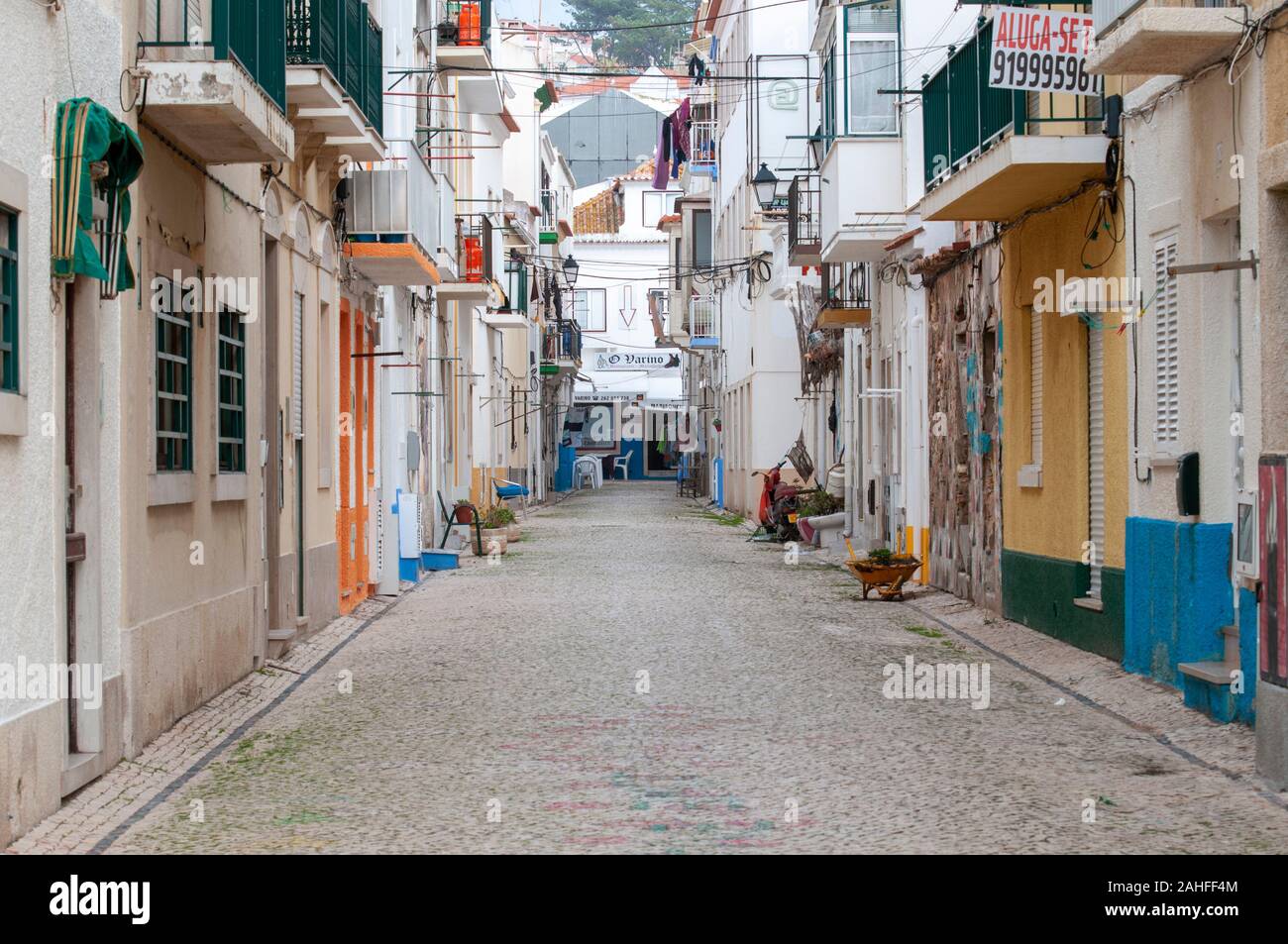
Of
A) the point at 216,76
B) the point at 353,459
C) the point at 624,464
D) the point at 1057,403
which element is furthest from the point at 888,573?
the point at 624,464

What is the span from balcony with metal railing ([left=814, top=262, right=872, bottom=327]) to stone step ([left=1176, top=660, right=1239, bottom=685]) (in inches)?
606

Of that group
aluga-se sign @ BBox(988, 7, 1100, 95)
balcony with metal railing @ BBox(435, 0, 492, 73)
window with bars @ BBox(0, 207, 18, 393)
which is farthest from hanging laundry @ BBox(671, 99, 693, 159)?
window with bars @ BBox(0, 207, 18, 393)

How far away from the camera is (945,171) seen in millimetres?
15969

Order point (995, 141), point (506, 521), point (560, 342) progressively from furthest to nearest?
point (560, 342), point (506, 521), point (995, 141)

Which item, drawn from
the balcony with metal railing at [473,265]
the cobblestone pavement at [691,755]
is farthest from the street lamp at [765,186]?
the cobblestone pavement at [691,755]

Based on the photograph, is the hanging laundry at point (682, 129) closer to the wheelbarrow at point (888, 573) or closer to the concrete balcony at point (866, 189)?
the concrete balcony at point (866, 189)

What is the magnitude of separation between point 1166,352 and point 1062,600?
3.18 m

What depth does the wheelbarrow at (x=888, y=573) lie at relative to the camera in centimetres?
1862

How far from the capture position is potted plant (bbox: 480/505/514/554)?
2698 cm

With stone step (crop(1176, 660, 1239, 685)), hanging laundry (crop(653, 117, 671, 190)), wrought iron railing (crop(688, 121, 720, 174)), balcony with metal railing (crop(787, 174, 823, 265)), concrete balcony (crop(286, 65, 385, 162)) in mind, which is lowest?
stone step (crop(1176, 660, 1239, 685))

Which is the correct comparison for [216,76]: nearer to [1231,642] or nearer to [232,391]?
[232,391]

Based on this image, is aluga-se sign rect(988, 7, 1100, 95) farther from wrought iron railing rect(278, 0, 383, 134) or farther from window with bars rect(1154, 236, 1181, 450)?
wrought iron railing rect(278, 0, 383, 134)

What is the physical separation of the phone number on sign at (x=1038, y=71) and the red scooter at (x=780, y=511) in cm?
1685

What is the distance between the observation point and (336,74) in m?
14.7
